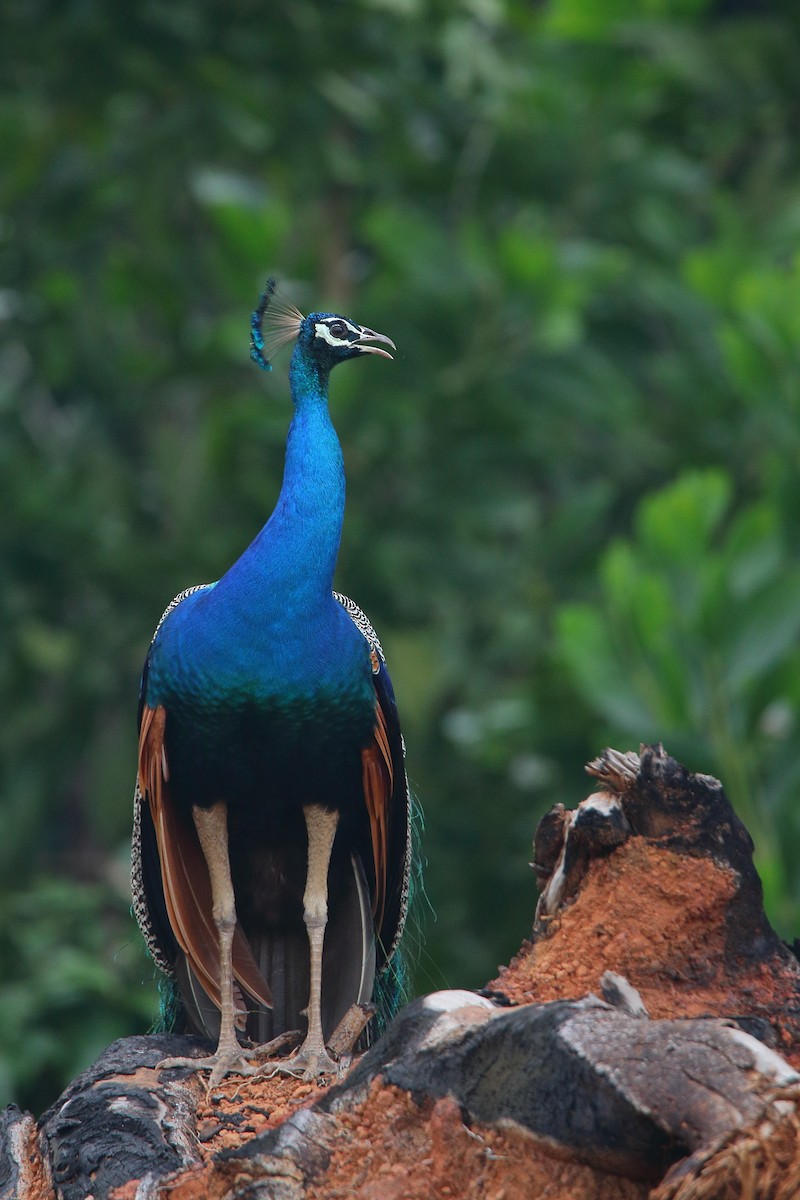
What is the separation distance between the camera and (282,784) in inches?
144

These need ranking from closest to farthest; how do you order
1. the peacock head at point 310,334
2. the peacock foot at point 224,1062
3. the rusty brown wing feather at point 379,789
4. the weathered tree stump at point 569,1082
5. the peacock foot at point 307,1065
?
the weathered tree stump at point 569,1082, the peacock foot at point 224,1062, the peacock foot at point 307,1065, the rusty brown wing feather at point 379,789, the peacock head at point 310,334

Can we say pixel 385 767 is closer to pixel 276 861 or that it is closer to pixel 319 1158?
pixel 276 861

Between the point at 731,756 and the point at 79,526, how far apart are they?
3.24 meters

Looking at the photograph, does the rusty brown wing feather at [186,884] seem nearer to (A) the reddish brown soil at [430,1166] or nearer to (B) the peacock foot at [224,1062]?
(B) the peacock foot at [224,1062]

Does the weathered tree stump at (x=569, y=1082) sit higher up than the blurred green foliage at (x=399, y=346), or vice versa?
the blurred green foliage at (x=399, y=346)

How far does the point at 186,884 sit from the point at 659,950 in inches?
53.1

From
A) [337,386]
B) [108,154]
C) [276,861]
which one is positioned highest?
[108,154]

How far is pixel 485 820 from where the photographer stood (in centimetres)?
738

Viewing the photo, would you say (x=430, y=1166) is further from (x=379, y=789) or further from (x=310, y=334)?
(x=310, y=334)

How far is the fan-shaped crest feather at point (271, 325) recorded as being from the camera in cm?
411

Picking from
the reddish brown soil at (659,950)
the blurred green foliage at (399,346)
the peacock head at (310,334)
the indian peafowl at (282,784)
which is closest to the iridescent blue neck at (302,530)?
the indian peafowl at (282,784)

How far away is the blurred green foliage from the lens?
22.9ft

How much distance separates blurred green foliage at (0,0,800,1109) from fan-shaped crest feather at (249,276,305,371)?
8.62 ft

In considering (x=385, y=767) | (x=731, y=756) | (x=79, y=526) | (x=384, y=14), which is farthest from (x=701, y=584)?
(x=384, y=14)
